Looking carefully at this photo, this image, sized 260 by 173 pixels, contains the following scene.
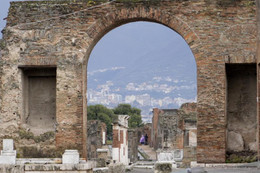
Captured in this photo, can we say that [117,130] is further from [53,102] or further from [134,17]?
[134,17]

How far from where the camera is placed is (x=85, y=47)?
645 inches

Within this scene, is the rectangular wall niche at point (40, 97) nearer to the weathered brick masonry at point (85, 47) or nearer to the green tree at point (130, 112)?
the weathered brick masonry at point (85, 47)

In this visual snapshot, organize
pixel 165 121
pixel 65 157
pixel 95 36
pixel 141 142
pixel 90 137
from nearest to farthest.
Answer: pixel 65 157 < pixel 95 36 < pixel 90 137 < pixel 165 121 < pixel 141 142

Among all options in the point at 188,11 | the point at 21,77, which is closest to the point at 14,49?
the point at 21,77

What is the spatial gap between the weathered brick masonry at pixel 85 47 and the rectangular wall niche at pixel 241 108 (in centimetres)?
84

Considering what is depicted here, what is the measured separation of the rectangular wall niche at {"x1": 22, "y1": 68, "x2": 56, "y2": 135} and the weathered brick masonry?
1.56ft

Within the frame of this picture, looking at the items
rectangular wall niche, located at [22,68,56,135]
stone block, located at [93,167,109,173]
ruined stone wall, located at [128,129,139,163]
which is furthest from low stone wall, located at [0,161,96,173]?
ruined stone wall, located at [128,129,139,163]

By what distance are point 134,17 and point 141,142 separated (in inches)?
1529

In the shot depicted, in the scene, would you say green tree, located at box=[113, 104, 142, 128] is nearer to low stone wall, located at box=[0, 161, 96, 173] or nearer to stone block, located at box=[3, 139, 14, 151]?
stone block, located at box=[3, 139, 14, 151]

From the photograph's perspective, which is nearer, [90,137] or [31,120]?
[31,120]

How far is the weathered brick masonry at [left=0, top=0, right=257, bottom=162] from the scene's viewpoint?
51.9 feet

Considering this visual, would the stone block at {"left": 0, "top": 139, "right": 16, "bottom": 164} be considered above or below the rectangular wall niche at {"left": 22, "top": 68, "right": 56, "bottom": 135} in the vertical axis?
below

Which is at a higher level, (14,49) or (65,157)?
(14,49)

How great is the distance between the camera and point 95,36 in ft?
53.6
